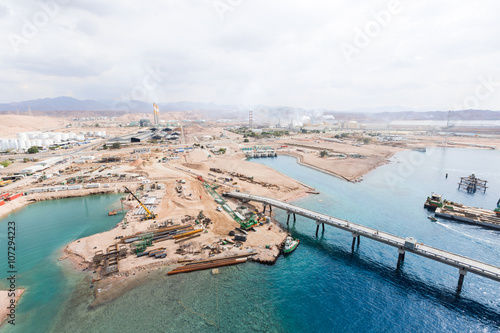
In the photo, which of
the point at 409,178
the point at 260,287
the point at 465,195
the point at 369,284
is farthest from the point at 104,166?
the point at 465,195

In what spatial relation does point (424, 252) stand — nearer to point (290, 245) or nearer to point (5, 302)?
point (290, 245)

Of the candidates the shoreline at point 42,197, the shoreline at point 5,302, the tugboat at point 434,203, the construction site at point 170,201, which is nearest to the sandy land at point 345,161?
the construction site at point 170,201

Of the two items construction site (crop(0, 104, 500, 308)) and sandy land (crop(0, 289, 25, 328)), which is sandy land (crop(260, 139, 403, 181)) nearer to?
construction site (crop(0, 104, 500, 308))

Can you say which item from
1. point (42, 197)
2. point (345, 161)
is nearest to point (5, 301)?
point (42, 197)

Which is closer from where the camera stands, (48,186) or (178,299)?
(178,299)

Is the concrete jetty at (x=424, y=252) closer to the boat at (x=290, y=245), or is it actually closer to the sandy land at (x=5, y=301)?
the boat at (x=290, y=245)

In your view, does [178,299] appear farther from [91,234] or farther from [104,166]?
[104,166]
